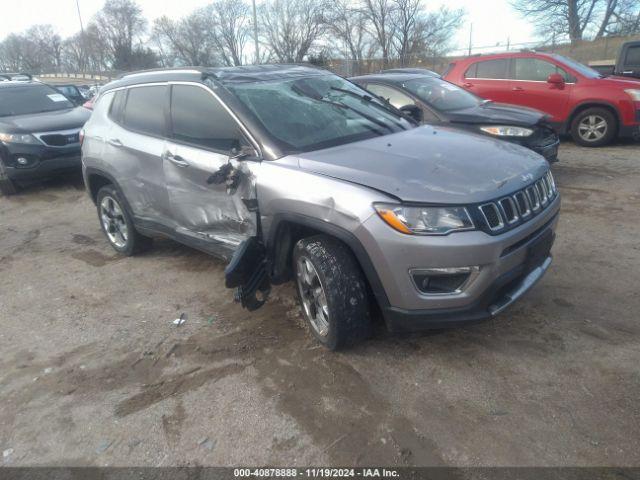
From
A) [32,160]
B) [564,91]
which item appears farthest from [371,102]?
[564,91]

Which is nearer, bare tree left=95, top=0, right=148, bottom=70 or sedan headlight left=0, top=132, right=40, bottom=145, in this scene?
sedan headlight left=0, top=132, right=40, bottom=145

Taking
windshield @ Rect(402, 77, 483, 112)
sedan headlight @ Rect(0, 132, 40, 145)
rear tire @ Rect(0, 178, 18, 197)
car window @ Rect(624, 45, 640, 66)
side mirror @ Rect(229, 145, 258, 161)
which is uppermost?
car window @ Rect(624, 45, 640, 66)

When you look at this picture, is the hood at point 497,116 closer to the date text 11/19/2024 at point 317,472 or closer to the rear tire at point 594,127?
the rear tire at point 594,127

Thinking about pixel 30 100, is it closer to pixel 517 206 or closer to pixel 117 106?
pixel 117 106

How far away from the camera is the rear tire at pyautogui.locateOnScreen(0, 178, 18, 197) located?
804 cm

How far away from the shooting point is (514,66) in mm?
9430

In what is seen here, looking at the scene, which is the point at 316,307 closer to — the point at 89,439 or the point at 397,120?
the point at 89,439

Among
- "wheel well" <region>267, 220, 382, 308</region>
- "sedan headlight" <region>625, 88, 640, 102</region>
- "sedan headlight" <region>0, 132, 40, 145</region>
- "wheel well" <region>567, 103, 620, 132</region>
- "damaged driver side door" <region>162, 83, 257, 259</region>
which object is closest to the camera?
"wheel well" <region>267, 220, 382, 308</region>

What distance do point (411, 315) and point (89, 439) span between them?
6.01 feet

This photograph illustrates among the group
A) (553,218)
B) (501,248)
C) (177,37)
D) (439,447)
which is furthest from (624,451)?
(177,37)

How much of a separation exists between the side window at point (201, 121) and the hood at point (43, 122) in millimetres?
5213

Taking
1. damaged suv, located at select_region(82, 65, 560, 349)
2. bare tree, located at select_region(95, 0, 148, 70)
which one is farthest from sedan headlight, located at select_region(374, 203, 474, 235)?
bare tree, located at select_region(95, 0, 148, 70)

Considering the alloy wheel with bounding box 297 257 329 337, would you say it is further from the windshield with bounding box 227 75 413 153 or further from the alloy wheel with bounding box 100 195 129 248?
the alloy wheel with bounding box 100 195 129 248

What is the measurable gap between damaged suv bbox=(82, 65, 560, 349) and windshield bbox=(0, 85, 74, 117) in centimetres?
539
